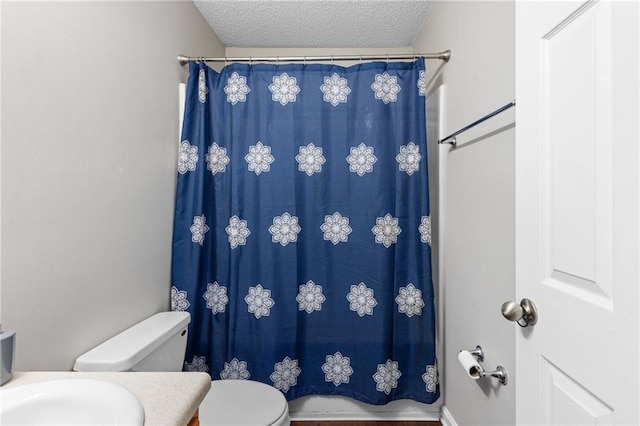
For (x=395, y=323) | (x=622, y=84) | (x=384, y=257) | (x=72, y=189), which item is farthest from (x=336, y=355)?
(x=622, y=84)

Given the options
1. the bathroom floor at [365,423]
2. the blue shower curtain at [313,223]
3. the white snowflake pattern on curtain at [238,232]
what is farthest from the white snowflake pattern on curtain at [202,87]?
the bathroom floor at [365,423]

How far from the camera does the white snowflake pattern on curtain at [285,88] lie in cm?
178

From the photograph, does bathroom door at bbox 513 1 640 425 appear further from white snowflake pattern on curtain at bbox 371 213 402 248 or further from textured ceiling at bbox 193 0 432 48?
textured ceiling at bbox 193 0 432 48

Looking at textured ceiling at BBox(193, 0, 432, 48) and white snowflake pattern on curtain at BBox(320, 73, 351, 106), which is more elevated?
textured ceiling at BBox(193, 0, 432, 48)

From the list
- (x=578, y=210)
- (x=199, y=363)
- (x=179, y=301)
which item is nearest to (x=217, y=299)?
(x=179, y=301)

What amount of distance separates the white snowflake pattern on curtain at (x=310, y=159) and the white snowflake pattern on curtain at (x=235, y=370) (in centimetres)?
104

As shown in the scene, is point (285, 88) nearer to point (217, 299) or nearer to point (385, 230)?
point (385, 230)

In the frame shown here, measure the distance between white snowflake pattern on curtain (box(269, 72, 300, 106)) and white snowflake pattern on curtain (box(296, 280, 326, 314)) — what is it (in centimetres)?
96

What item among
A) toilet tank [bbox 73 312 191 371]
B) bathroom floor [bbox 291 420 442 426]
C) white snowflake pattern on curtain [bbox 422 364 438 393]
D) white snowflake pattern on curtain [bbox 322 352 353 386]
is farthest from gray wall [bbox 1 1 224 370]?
white snowflake pattern on curtain [bbox 422 364 438 393]

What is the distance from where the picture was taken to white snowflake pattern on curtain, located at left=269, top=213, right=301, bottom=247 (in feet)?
5.83

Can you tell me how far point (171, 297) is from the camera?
1.74 meters

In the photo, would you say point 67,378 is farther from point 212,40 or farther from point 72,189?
point 212,40

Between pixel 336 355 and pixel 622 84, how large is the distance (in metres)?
1.63

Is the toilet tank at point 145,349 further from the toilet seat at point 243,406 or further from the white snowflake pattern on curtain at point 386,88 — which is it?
the white snowflake pattern on curtain at point 386,88
